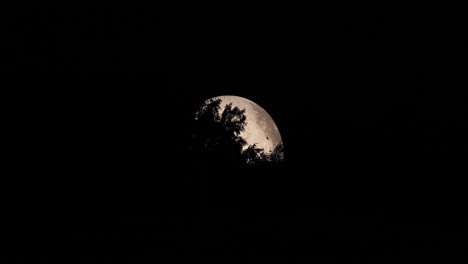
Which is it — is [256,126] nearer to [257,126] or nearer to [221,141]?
[257,126]

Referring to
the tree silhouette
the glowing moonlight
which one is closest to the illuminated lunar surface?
the glowing moonlight

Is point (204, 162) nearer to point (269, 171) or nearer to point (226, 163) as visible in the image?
point (226, 163)

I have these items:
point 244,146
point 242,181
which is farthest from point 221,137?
point 242,181

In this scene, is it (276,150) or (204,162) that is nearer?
(204,162)

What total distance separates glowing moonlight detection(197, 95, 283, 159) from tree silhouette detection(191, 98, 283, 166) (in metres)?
0.16

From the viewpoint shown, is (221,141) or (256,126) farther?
(256,126)

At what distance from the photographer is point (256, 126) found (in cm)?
939

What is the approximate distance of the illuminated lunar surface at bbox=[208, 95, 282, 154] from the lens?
9031 mm

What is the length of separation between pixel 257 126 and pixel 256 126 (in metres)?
0.06

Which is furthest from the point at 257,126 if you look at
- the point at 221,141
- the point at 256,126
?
the point at 221,141

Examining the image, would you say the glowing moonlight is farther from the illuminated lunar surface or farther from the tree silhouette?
the tree silhouette

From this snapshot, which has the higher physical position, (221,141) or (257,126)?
(257,126)

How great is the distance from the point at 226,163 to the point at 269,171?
4.89 feet

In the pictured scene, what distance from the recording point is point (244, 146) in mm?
8734
